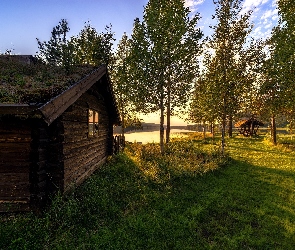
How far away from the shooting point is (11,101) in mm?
6816

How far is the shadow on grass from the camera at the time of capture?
6.41 metres

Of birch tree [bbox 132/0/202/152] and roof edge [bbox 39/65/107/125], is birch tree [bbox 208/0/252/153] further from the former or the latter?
roof edge [bbox 39/65/107/125]

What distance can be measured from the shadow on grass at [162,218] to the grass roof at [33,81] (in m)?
3.43

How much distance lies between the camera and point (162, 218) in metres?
7.89

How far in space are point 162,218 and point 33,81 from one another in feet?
22.5

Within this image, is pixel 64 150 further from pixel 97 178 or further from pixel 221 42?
pixel 221 42

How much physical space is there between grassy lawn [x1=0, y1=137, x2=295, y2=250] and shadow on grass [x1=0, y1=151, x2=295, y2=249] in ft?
0.09

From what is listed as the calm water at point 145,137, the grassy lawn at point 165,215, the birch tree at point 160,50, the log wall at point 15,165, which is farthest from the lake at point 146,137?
the log wall at point 15,165

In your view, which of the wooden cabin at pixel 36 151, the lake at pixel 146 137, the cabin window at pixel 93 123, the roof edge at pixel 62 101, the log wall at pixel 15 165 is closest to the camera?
the roof edge at pixel 62 101

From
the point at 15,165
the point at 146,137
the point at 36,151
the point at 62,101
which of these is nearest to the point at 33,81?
the point at 62,101

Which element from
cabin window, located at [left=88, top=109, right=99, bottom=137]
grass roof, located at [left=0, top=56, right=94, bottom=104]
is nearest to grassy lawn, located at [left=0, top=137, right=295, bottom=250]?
cabin window, located at [left=88, top=109, right=99, bottom=137]

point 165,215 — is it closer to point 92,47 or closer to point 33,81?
point 33,81

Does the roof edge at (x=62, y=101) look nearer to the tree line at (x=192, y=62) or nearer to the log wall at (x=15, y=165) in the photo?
the log wall at (x=15, y=165)

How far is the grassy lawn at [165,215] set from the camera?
6461mm
